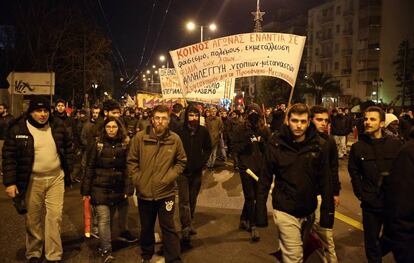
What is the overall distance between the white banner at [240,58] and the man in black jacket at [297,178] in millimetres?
4178

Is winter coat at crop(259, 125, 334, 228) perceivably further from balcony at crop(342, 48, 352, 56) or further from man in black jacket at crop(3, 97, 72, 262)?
balcony at crop(342, 48, 352, 56)

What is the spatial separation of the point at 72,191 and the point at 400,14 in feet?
190

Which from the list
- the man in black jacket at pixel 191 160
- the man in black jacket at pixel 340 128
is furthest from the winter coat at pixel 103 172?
the man in black jacket at pixel 340 128

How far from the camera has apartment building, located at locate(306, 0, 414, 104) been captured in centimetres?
5825

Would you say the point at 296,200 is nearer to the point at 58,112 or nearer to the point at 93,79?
the point at 58,112

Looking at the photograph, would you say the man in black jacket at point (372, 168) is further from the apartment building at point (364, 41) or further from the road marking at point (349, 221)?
the apartment building at point (364, 41)

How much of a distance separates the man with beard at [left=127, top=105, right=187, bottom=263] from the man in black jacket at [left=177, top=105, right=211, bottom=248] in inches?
44.3

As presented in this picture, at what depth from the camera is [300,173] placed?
4117 mm

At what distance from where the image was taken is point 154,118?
206 inches

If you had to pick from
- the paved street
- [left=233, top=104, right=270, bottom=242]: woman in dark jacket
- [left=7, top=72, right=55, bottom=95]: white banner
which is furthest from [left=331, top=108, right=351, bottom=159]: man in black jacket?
[left=233, top=104, right=270, bottom=242]: woman in dark jacket

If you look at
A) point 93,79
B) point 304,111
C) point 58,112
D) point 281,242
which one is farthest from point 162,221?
point 93,79

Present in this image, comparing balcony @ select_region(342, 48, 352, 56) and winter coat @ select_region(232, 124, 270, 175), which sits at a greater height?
balcony @ select_region(342, 48, 352, 56)

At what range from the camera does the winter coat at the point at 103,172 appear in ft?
18.1

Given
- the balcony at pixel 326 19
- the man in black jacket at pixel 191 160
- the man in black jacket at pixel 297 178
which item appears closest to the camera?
the man in black jacket at pixel 297 178
